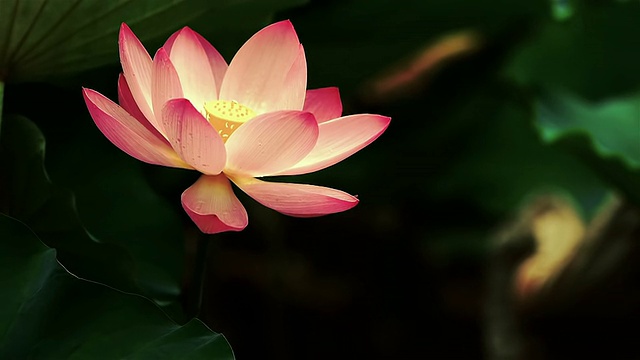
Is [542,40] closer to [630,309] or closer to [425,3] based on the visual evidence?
[425,3]

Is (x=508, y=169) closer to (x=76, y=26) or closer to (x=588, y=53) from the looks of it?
(x=588, y=53)

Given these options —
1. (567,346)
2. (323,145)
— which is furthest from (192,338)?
(567,346)

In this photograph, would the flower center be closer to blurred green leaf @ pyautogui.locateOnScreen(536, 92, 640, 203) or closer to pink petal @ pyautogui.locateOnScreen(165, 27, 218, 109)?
pink petal @ pyautogui.locateOnScreen(165, 27, 218, 109)

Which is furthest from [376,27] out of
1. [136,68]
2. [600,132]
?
[136,68]

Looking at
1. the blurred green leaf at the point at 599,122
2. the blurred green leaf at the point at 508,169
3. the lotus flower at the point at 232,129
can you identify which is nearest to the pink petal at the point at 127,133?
the lotus flower at the point at 232,129

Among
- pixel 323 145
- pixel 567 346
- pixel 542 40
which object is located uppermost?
pixel 542 40

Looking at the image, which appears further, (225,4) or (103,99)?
(225,4)

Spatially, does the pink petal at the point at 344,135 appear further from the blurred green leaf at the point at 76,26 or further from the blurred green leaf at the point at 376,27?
the blurred green leaf at the point at 376,27
